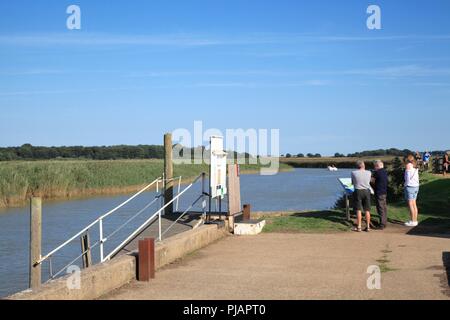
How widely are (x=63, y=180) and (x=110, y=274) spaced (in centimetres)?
2751

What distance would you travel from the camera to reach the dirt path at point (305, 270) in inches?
329

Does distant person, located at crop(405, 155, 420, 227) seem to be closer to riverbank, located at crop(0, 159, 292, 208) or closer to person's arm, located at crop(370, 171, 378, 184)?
person's arm, located at crop(370, 171, 378, 184)

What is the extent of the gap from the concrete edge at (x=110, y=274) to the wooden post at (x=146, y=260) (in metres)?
0.15

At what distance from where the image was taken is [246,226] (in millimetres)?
15016

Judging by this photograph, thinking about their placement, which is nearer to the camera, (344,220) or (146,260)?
(146,260)

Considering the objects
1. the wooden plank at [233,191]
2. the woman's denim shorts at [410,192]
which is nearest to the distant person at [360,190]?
the woman's denim shorts at [410,192]

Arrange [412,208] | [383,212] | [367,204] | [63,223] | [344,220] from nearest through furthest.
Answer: [367,204]
[383,212]
[412,208]
[344,220]
[63,223]

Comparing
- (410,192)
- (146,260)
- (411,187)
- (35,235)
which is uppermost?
(411,187)

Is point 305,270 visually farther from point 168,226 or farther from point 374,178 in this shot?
point 374,178

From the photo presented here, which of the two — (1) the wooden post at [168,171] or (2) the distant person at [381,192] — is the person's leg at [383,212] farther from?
(1) the wooden post at [168,171]

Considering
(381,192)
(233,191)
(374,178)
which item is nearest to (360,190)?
(381,192)

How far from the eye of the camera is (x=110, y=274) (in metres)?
8.64
